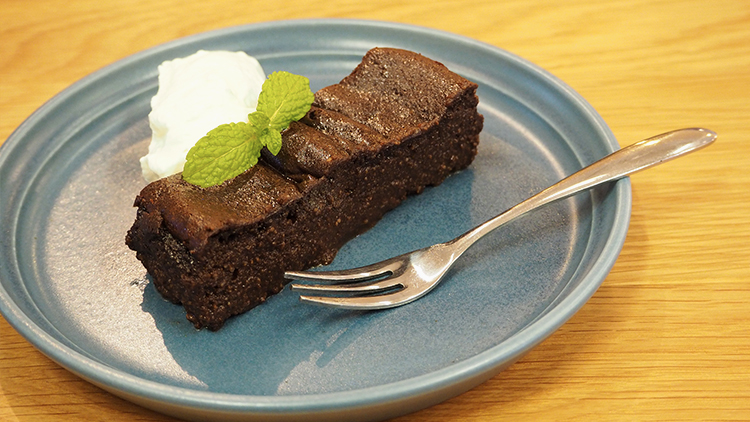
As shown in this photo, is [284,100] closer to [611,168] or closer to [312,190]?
[312,190]

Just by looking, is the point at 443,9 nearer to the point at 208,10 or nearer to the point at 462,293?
the point at 208,10

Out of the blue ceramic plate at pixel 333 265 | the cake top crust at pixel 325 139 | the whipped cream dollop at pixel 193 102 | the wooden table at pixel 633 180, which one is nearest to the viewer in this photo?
the blue ceramic plate at pixel 333 265

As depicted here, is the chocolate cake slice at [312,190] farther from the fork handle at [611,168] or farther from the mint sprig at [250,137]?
the fork handle at [611,168]

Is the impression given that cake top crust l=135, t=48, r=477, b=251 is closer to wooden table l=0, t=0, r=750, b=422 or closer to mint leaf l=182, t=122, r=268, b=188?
mint leaf l=182, t=122, r=268, b=188

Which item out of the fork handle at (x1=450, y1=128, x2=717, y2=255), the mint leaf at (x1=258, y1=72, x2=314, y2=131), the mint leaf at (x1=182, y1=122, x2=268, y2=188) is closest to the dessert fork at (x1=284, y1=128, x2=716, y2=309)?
the fork handle at (x1=450, y1=128, x2=717, y2=255)

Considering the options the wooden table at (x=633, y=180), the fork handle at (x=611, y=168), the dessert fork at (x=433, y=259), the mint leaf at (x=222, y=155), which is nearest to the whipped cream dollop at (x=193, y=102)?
the mint leaf at (x=222, y=155)

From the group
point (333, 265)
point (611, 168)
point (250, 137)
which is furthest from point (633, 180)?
point (250, 137)

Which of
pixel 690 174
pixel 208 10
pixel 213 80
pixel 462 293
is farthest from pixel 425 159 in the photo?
pixel 208 10
